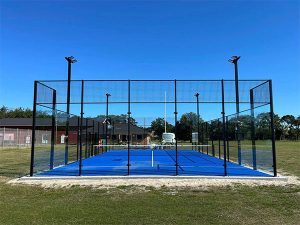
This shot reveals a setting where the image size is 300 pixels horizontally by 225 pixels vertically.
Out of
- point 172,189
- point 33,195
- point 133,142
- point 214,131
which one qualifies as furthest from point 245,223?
point 133,142

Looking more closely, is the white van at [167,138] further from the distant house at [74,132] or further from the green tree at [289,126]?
the green tree at [289,126]

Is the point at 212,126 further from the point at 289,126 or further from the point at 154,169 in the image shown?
the point at 289,126

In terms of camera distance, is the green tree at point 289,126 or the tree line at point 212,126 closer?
the tree line at point 212,126

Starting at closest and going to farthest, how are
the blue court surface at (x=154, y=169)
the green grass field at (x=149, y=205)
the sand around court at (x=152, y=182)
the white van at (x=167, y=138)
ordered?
the green grass field at (x=149, y=205) < the sand around court at (x=152, y=182) < the blue court surface at (x=154, y=169) < the white van at (x=167, y=138)

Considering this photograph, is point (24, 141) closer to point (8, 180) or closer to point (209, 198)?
point (8, 180)

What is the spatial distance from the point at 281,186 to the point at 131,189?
4103 mm

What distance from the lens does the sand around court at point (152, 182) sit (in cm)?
959

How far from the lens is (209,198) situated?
784cm

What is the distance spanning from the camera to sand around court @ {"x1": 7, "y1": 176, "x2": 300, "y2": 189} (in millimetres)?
A: 9586

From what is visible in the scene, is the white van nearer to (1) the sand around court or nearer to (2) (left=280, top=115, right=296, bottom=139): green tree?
(1) the sand around court

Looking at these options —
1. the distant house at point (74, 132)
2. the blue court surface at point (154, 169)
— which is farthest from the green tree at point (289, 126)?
the blue court surface at point (154, 169)

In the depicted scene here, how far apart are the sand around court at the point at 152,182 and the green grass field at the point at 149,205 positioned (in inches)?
21.0

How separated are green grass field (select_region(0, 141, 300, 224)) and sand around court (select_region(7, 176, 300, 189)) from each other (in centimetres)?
53

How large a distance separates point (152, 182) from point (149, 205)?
290 cm
